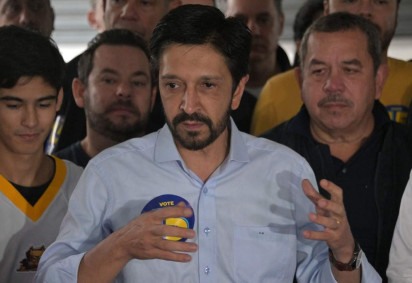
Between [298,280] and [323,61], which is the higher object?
[323,61]

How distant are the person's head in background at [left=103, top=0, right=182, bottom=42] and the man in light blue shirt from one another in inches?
70.0

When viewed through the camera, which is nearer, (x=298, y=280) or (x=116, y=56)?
(x=298, y=280)

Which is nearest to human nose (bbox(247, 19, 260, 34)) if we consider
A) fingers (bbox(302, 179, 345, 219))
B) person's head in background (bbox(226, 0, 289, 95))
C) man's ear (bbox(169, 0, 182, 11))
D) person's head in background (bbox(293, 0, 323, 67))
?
person's head in background (bbox(226, 0, 289, 95))

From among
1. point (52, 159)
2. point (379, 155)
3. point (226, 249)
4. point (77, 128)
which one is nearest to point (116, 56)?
point (77, 128)

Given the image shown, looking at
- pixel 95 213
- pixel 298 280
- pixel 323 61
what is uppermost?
Result: pixel 323 61

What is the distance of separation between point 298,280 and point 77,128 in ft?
5.97

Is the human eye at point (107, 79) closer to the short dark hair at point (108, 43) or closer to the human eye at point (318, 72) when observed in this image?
the short dark hair at point (108, 43)

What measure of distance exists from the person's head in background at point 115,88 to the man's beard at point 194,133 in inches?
48.6

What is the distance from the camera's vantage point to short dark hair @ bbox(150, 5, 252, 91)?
3188 mm

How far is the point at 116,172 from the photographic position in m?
3.21

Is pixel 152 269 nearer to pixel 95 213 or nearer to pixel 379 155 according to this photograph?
pixel 95 213

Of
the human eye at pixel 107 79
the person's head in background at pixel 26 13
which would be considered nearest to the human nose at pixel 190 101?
the human eye at pixel 107 79

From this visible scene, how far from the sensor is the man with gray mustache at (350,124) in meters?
3.83

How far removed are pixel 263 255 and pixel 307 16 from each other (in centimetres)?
245
